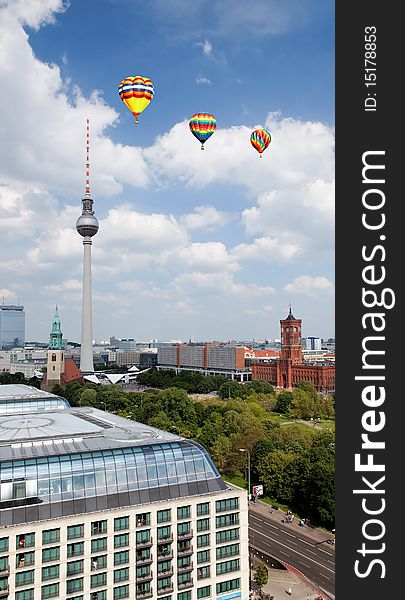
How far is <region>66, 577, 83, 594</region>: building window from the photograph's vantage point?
52344mm

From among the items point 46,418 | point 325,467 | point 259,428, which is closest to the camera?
point 46,418

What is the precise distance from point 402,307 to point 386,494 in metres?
7.72

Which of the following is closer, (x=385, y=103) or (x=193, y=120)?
(x=385, y=103)

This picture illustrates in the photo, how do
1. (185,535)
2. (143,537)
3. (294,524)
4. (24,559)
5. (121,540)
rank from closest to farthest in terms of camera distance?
(24,559)
(121,540)
(143,537)
(185,535)
(294,524)

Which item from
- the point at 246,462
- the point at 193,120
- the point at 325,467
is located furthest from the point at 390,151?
the point at 193,120

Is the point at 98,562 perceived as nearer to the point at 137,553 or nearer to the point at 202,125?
the point at 137,553

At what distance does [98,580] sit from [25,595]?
7022mm

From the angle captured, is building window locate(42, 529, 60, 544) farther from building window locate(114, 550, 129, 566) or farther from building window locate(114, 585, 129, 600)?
building window locate(114, 585, 129, 600)

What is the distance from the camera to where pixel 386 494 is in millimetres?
22078

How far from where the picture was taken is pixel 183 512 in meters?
58.5

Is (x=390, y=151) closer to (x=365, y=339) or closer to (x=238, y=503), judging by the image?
(x=365, y=339)

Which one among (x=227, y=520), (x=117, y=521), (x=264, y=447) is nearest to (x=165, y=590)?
(x=117, y=521)

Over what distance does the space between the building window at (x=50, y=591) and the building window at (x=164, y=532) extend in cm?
1109

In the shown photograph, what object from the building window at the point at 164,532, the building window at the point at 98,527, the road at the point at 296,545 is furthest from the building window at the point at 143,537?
the road at the point at 296,545
